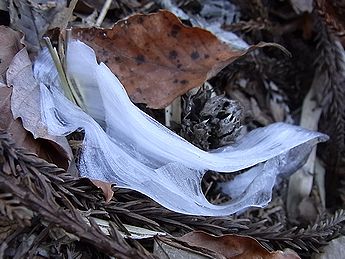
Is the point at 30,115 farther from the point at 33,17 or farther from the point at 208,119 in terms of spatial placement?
the point at 208,119

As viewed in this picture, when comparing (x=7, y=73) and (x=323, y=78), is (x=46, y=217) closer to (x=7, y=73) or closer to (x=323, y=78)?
(x=7, y=73)

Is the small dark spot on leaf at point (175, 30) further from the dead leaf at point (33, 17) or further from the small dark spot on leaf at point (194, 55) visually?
the dead leaf at point (33, 17)

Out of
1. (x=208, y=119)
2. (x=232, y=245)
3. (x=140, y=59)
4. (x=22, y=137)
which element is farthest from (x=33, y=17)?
Result: (x=232, y=245)

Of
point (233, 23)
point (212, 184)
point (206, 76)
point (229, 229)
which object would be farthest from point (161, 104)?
point (233, 23)

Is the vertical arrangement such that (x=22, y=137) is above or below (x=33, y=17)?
below

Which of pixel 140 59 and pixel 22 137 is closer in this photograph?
pixel 22 137

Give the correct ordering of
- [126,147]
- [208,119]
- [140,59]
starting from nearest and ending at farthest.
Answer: [126,147]
[208,119]
[140,59]

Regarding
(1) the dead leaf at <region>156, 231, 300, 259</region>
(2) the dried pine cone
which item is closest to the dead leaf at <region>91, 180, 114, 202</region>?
(1) the dead leaf at <region>156, 231, 300, 259</region>
